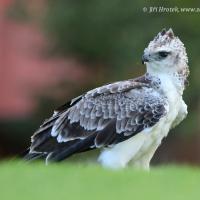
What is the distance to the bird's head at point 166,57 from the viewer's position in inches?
504

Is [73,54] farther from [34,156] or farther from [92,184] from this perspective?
[92,184]

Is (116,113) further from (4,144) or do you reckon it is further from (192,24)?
(4,144)

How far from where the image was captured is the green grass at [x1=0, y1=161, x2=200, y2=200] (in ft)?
29.2

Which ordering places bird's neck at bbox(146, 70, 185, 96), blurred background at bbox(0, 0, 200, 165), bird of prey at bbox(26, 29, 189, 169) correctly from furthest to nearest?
blurred background at bbox(0, 0, 200, 165)
bird's neck at bbox(146, 70, 185, 96)
bird of prey at bbox(26, 29, 189, 169)

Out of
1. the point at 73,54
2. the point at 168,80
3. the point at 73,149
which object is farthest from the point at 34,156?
the point at 73,54

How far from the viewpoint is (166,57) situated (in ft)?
42.1

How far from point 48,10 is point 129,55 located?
2798 millimetres

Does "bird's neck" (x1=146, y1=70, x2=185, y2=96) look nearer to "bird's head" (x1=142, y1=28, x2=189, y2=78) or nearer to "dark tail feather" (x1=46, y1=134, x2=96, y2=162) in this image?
"bird's head" (x1=142, y1=28, x2=189, y2=78)

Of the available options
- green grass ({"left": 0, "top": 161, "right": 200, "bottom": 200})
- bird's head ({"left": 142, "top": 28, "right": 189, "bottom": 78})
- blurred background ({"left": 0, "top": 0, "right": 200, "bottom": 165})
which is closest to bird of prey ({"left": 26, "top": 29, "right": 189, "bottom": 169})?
bird's head ({"left": 142, "top": 28, "right": 189, "bottom": 78})

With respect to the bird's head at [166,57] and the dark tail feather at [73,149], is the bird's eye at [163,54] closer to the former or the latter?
the bird's head at [166,57]

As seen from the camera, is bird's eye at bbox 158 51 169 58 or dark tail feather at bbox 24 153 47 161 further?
dark tail feather at bbox 24 153 47 161

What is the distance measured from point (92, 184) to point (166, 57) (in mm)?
3752

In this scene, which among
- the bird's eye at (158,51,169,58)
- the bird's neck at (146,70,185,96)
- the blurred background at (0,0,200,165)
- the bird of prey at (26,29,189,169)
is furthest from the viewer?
the blurred background at (0,0,200,165)

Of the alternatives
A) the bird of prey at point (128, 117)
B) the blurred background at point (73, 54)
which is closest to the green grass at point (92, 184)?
the bird of prey at point (128, 117)
